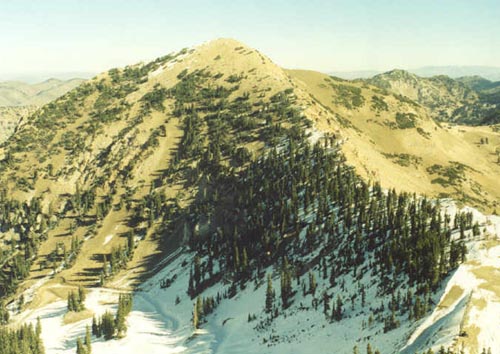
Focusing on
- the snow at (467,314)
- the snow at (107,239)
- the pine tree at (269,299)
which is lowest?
the snow at (107,239)

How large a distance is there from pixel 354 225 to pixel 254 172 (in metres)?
59.3

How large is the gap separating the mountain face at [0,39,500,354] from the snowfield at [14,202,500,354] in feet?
1.11

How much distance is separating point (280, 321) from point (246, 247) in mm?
40362

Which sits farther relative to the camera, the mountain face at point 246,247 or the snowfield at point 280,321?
the mountain face at point 246,247

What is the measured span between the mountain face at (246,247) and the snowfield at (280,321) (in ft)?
1.11

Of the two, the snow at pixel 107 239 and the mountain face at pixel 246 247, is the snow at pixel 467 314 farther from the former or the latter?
the snow at pixel 107 239

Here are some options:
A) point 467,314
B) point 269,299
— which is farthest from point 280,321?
point 467,314

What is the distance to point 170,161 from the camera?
18438cm

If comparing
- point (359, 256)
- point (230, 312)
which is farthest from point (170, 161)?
point (359, 256)

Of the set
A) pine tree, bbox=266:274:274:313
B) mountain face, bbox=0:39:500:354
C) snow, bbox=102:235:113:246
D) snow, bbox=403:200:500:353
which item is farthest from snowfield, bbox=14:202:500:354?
snow, bbox=102:235:113:246

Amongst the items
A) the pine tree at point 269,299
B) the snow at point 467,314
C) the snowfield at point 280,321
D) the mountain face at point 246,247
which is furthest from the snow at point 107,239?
the snow at point 467,314

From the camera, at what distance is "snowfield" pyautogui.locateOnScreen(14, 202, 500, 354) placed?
182 feet

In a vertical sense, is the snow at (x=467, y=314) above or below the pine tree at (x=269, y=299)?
above

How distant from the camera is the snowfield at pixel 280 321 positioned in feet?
182
